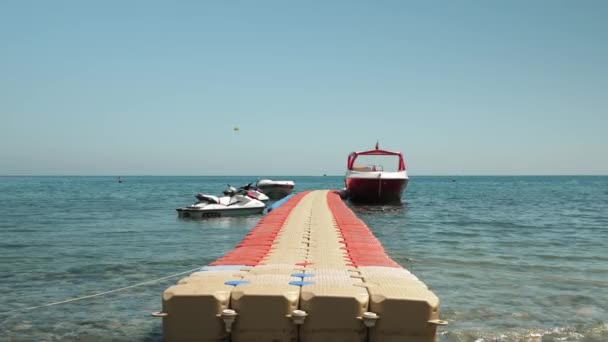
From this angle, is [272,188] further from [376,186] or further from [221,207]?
[221,207]

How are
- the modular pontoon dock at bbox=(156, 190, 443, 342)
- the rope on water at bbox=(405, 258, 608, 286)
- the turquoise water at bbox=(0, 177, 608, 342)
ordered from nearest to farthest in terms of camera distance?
the modular pontoon dock at bbox=(156, 190, 443, 342) → the turquoise water at bbox=(0, 177, 608, 342) → the rope on water at bbox=(405, 258, 608, 286)

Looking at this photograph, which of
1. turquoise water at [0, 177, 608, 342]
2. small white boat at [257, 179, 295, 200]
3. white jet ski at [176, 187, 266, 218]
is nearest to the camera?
turquoise water at [0, 177, 608, 342]

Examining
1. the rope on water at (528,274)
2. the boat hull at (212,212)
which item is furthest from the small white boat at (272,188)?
the rope on water at (528,274)

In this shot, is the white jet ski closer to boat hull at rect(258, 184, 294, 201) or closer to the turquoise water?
the turquoise water

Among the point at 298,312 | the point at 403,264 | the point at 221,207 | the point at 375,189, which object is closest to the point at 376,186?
the point at 375,189

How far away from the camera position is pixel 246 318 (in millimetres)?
6363

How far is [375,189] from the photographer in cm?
4509

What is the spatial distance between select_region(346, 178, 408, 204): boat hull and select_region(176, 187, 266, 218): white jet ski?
1169 centimetres

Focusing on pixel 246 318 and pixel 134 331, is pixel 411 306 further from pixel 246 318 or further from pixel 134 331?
pixel 134 331

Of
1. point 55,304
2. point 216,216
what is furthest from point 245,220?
point 55,304

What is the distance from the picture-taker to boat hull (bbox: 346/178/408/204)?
44.9 meters

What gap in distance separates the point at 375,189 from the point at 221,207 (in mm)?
15795

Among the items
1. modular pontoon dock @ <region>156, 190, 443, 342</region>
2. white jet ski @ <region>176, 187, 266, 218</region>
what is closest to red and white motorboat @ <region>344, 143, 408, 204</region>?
white jet ski @ <region>176, 187, 266, 218</region>

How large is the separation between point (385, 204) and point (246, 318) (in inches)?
1621
